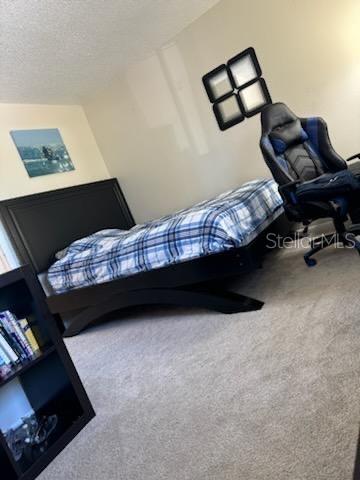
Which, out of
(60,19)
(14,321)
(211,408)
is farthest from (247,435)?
(60,19)

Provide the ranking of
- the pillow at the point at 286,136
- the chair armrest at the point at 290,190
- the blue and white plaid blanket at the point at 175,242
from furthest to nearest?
1. the pillow at the point at 286,136
2. the chair armrest at the point at 290,190
3. the blue and white plaid blanket at the point at 175,242

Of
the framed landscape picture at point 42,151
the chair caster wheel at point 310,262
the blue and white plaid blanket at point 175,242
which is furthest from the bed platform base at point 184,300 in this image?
the framed landscape picture at point 42,151

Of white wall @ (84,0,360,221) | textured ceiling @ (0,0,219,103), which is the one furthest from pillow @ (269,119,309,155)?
textured ceiling @ (0,0,219,103)

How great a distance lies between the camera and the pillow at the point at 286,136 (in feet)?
9.04

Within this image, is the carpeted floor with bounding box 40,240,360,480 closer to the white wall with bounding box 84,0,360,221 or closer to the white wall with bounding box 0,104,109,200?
the white wall with bounding box 84,0,360,221

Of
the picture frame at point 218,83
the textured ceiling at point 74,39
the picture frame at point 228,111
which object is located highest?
the textured ceiling at point 74,39

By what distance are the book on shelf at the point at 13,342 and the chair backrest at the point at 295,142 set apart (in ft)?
6.82

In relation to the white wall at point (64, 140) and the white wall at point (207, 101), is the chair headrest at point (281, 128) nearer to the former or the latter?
the white wall at point (207, 101)

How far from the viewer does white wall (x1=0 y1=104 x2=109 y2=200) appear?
3570 millimetres

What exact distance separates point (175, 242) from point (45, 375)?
3.77 ft

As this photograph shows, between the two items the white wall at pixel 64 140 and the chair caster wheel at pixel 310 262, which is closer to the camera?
the chair caster wheel at pixel 310 262

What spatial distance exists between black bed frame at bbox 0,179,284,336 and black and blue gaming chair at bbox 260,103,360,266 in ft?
1.18

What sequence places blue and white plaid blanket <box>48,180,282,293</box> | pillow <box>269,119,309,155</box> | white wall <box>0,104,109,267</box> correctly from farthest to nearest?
white wall <box>0,104,109,267</box> < pillow <box>269,119,309,155</box> < blue and white plaid blanket <box>48,180,282,293</box>

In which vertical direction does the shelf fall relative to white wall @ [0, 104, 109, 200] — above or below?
below
